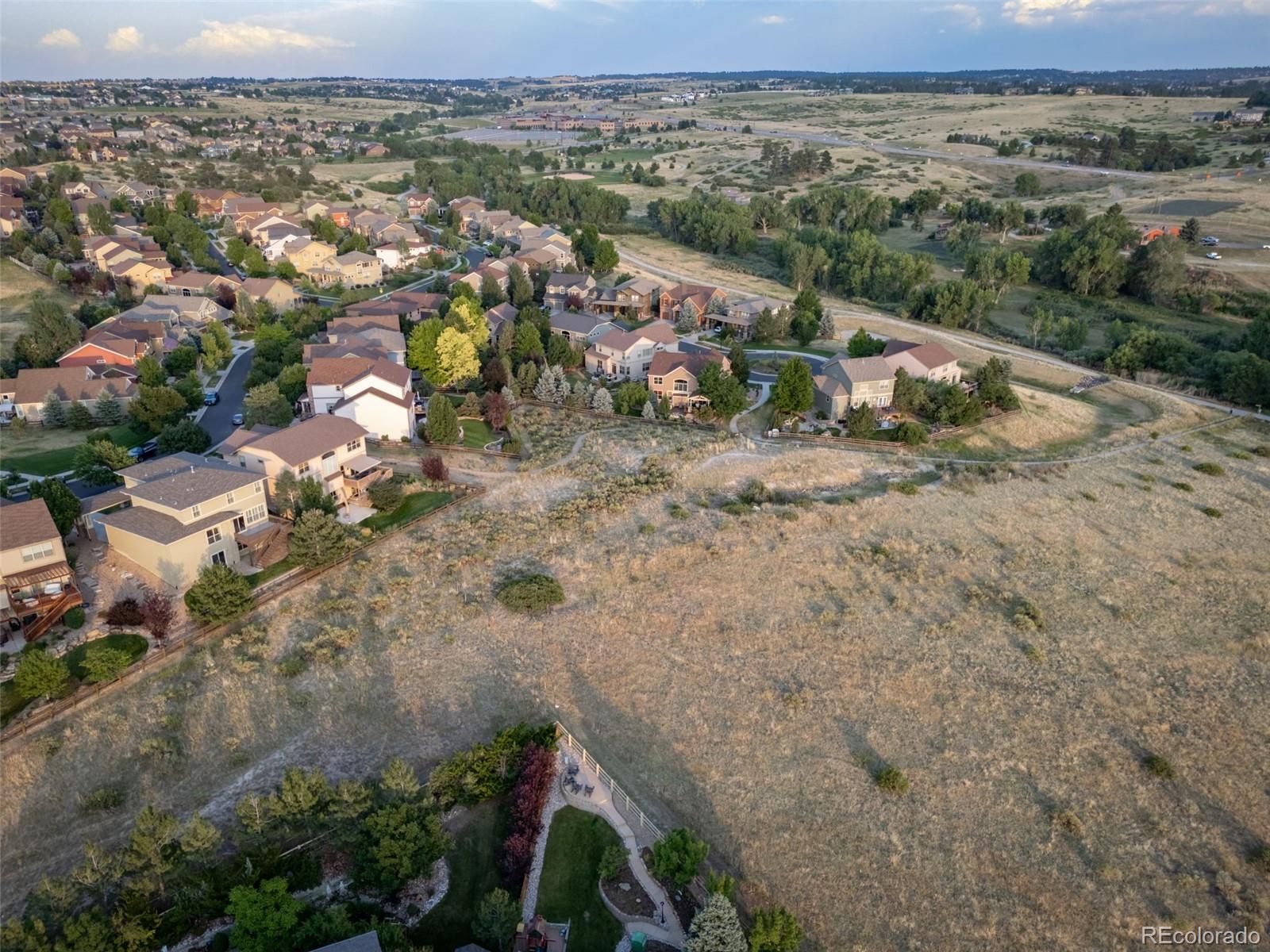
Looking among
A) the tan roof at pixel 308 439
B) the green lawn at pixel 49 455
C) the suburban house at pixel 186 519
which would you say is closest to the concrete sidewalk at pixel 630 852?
the suburban house at pixel 186 519

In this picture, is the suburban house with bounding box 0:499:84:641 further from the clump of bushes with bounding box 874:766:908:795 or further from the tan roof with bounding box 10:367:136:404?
the clump of bushes with bounding box 874:766:908:795

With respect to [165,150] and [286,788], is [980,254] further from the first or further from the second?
[165,150]

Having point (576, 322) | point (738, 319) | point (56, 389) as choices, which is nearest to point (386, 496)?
point (56, 389)

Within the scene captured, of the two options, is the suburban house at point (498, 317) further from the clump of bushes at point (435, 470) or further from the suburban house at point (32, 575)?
the suburban house at point (32, 575)

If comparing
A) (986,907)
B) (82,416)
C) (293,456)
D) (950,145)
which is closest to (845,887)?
(986,907)

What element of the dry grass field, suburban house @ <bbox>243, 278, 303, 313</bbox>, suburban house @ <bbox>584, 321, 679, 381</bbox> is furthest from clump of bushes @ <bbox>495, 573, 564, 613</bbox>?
suburban house @ <bbox>243, 278, 303, 313</bbox>
